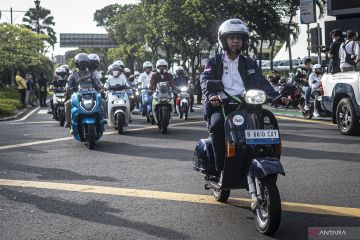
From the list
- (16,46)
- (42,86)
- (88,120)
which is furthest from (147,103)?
(16,46)

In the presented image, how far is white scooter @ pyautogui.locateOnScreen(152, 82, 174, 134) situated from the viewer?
1409cm

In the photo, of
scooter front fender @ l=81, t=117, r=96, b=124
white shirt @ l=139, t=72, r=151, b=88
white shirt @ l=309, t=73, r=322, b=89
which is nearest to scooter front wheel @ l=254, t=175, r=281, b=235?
scooter front fender @ l=81, t=117, r=96, b=124

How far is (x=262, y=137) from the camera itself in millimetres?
5180

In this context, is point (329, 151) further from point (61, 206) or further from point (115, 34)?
point (115, 34)

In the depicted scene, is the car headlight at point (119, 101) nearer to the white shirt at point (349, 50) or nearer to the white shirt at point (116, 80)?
the white shirt at point (116, 80)

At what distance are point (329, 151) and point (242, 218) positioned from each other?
16.1 ft

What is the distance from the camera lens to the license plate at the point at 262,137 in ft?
17.0

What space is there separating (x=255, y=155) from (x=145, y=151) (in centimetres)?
571

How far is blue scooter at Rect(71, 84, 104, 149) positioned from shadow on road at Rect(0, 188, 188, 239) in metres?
4.35

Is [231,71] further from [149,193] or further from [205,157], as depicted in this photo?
[149,193]

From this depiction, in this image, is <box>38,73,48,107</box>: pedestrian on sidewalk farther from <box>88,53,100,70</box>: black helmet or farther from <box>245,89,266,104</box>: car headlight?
<box>245,89,266,104</box>: car headlight

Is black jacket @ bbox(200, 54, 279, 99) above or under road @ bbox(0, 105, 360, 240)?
above

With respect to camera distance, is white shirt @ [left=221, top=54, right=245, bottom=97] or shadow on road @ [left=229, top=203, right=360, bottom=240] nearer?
shadow on road @ [left=229, top=203, right=360, bottom=240]

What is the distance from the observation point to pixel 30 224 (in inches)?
217
